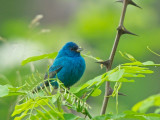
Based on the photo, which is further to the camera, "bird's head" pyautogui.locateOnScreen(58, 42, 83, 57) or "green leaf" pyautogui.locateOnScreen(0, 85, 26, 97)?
"bird's head" pyautogui.locateOnScreen(58, 42, 83, 57)

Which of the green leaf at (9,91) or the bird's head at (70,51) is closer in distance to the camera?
the green leaf at (9,91)

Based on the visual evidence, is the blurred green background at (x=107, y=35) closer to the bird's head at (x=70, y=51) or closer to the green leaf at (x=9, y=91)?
the bird's head at (x=70, y=51)

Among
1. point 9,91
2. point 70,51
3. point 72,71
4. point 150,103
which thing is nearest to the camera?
point 150,103

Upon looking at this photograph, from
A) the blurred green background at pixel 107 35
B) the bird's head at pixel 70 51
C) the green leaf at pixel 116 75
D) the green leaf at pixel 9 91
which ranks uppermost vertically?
the green leaf at pixel 116 75

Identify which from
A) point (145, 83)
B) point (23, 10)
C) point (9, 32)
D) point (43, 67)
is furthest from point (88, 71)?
point (23, 10)

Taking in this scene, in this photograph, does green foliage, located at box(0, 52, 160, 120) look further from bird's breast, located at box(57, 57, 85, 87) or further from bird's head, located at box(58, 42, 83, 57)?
bird's head, located at box(58, 42, 83, 57)

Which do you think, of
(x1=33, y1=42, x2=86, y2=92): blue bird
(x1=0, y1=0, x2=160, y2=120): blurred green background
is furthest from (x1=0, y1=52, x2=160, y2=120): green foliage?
(x1=0, y1=0, x2=160, y2=120): blurred green background

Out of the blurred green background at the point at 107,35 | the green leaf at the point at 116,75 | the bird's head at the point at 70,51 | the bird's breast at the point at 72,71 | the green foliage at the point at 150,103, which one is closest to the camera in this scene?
the green foliage at the point at 150,103

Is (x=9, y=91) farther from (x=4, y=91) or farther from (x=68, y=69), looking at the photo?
(x=68, y=69)

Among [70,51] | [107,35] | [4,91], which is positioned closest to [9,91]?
[4,91]

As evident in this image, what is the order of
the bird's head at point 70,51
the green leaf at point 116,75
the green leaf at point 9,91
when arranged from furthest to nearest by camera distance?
the bird's head at point 70,51
the green leaf at point 9,91
the green leaf at point 116,75

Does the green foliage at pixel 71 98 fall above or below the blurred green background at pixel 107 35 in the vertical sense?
above

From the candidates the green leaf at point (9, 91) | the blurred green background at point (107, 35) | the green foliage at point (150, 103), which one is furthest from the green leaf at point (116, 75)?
the blurred green background at point (107, 35)

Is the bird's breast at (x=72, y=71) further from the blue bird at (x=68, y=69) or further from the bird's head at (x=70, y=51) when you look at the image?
the bird's head at (x=70, y=51)
